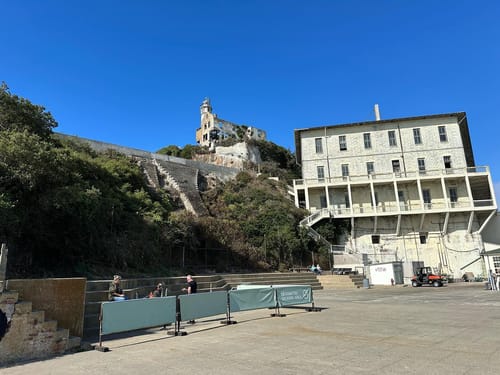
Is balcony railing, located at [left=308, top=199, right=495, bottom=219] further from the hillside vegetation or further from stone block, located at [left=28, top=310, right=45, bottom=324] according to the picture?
stone block, located at [left=28, top=310, right=45, bottom=324]

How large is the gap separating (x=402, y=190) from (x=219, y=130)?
51465 millimetres

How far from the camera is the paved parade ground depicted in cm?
535

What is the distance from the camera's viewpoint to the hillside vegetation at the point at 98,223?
527 inches

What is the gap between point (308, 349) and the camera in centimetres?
656

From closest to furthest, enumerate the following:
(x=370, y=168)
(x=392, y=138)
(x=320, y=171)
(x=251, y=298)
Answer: (x=251, y=298) → (x=370, y=168) → (x=392, y=138) → (x=320, y=171)

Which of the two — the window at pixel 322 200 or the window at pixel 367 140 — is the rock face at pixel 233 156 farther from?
the window at pixel 367 140

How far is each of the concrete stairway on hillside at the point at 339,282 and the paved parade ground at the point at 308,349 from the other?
14.2 meters

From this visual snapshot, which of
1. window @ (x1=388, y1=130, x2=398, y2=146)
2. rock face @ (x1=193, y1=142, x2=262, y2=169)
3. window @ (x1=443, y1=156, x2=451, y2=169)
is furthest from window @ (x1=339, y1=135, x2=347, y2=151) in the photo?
rock face @ (x1=193, y1=142, x2=262, y2=169)

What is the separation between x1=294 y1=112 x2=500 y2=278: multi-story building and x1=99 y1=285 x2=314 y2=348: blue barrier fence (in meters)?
21.3

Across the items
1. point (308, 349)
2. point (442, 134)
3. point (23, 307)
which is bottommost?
point (308, 349)

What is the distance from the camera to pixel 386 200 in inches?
1430

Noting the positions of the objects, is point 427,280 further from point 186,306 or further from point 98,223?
point 98,223

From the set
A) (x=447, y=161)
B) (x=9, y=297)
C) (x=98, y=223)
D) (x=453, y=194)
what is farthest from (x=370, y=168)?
(x=9, y=297)

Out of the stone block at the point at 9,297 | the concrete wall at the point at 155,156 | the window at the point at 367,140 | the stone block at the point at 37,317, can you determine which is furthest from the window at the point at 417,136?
the stone block at the point at 9,297
